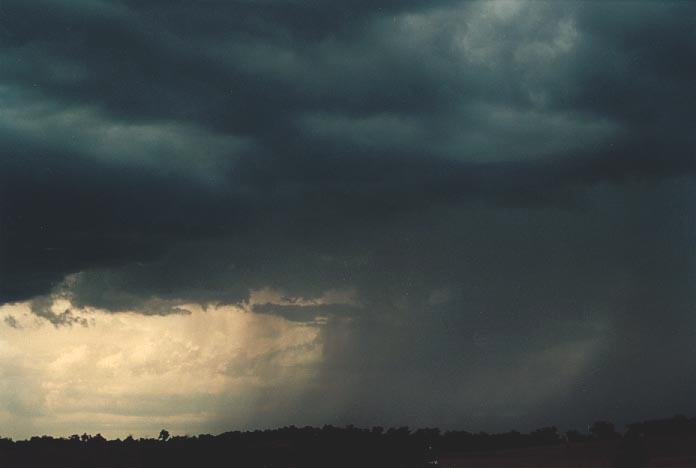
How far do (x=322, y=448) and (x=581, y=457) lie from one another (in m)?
43.1

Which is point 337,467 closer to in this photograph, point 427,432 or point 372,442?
point 372,442

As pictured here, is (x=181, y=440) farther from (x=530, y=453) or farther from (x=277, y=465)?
(x=530, y=453)

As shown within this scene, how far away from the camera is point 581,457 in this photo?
11538 cm

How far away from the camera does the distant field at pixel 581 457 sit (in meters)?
104

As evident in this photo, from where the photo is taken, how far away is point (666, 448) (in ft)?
370

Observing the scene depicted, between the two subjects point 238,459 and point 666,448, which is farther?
point 238,459

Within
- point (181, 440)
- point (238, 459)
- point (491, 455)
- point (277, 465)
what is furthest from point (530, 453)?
point (181, 440)

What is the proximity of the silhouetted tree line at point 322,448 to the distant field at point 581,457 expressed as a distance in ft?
7.20

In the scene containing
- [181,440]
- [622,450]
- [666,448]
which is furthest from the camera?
[181,440]

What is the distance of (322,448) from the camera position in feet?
463

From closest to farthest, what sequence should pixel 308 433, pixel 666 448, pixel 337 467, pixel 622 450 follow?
pixel 622 450
pixel 666 448
pixel 337 467
pixel 308 433

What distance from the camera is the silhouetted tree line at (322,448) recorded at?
12544cm

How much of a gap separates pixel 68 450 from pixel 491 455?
93.5 meters

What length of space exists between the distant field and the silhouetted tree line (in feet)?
7.20
